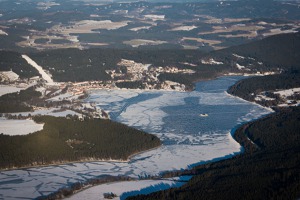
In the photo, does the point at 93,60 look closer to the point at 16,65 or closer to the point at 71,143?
the point at 16,65

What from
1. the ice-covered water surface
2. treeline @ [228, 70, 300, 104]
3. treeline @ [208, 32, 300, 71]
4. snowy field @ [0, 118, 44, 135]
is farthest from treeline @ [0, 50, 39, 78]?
treeline @ [208, 32, 300, 71]

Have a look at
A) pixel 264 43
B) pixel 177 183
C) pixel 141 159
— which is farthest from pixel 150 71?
pixel 177 183

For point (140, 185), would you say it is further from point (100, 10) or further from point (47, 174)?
point (100, 10)

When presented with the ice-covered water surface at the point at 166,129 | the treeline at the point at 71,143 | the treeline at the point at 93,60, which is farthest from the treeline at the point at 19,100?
the treeline at the point at 93,60

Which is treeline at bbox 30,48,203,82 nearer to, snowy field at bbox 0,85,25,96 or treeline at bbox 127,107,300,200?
snowy field at bbox 0,85,25,96

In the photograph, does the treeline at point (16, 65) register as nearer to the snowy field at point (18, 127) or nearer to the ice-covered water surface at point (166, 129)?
the ice-covered water surface at point (166, 129)

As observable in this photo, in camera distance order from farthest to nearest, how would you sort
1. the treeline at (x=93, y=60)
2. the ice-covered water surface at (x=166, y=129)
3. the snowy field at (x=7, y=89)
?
the treeline at (x=93, y=60) < the snowy field at (x=7, y=89) < the ice-covered water surface at (x=166, y=129)
